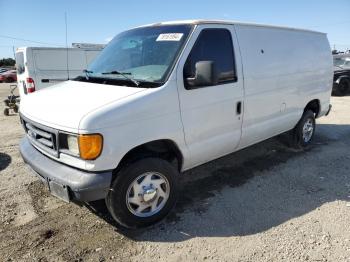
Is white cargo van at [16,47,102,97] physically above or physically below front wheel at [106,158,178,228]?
above

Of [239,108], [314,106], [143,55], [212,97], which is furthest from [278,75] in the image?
[143,55]

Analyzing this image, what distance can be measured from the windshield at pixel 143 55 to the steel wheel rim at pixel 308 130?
357 centimetres

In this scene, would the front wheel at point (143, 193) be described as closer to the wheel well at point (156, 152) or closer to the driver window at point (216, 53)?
the wheel well at point (156, 152)

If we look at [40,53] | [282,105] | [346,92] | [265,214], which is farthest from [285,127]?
[346,92]

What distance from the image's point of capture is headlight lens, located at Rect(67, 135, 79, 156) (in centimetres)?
306

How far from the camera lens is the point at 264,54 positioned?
187 inches

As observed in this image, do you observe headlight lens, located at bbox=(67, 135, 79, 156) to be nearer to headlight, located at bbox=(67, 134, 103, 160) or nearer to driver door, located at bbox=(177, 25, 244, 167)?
headlight, located at bbox=(67, 134, 103, 160)

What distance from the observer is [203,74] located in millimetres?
3480

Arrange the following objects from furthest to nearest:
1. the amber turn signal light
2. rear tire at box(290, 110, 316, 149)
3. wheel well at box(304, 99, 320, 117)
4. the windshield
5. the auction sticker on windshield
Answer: wheel well at box(304, 99, 320, 117), rear tire at box(290, 110, 316, 149), the auction sticker on windshield, the windshield, the amber turn signal light

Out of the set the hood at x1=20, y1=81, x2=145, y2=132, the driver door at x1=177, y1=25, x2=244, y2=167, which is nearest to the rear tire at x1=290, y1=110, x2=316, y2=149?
the driver door at x1=177, y1=25, x2=244, y2=167

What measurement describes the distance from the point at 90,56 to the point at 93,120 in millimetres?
8293

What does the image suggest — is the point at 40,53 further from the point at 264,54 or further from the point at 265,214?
the point at 265,214

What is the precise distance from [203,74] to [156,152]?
0.99m

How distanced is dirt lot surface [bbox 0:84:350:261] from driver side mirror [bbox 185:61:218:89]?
4.98 ft
